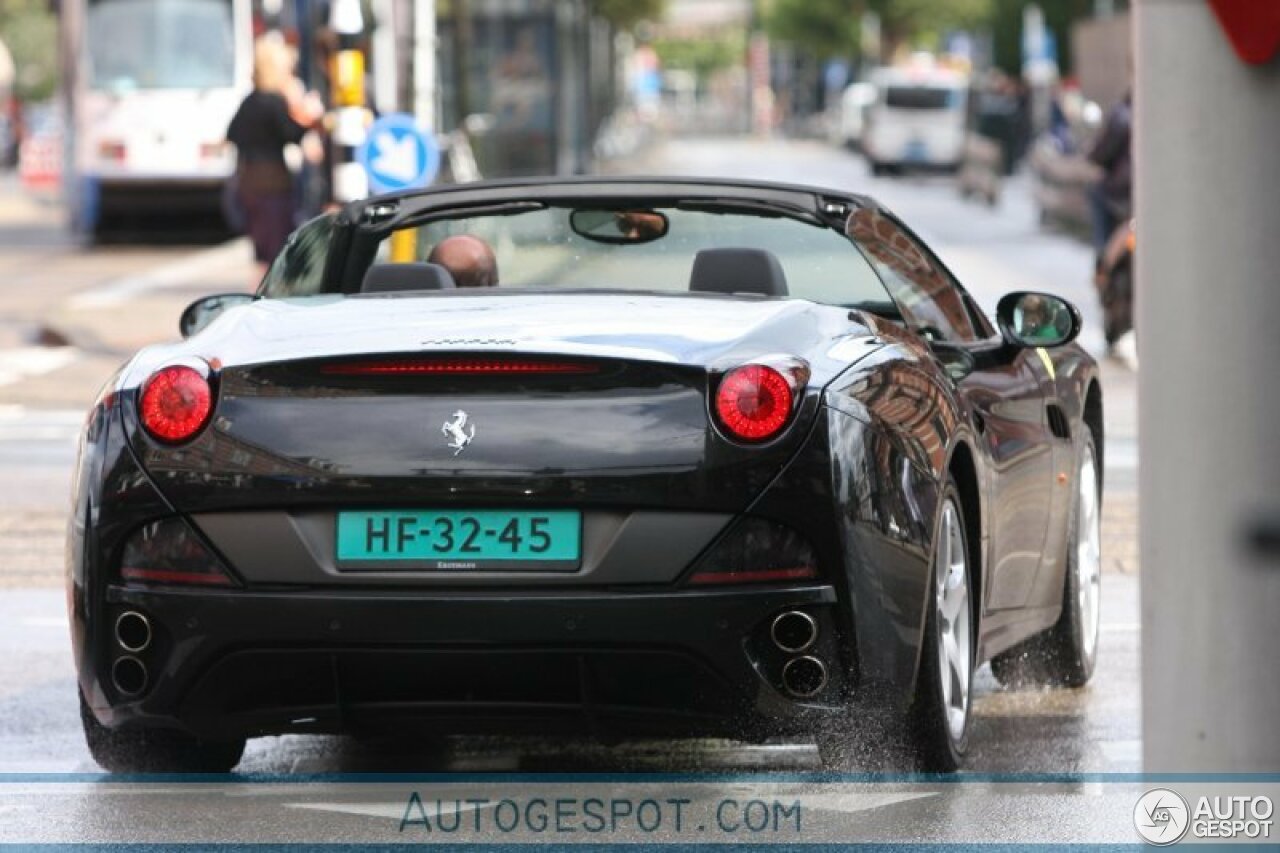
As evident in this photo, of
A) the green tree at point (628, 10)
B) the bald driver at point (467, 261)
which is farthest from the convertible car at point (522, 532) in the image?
the green tree at point (628, 10)

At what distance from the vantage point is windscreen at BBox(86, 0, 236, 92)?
3403cm

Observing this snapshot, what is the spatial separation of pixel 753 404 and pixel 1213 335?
2.73 metres

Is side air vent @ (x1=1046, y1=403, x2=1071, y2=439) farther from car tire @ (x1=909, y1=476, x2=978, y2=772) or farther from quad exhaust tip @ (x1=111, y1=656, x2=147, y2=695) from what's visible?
quad exhaust tip @ (x1=111, y1=656, x2=147, y2=695)

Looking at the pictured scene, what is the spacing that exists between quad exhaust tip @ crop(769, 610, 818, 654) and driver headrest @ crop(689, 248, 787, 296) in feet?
3.59

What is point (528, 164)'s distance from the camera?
38.6 meters

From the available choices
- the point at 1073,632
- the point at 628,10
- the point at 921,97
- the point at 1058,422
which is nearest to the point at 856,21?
the point at 628,10

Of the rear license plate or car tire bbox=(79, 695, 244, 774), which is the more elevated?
the rear license plate

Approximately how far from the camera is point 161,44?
34.0m

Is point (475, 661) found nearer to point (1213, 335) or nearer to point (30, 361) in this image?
point (1213, 335)

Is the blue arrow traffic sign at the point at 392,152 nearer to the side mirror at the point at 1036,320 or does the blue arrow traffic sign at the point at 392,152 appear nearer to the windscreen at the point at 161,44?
the side mirror at the point at 1036,320

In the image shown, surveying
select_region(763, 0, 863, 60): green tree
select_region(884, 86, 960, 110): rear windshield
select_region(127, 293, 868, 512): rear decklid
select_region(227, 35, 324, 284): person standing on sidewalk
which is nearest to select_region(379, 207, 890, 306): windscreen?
select_region(127, 293, 868, 512): rear decklid

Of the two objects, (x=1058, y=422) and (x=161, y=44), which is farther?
(x=161, y=44)

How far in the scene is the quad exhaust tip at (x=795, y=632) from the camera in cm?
538

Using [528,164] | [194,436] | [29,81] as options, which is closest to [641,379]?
[194,436]
